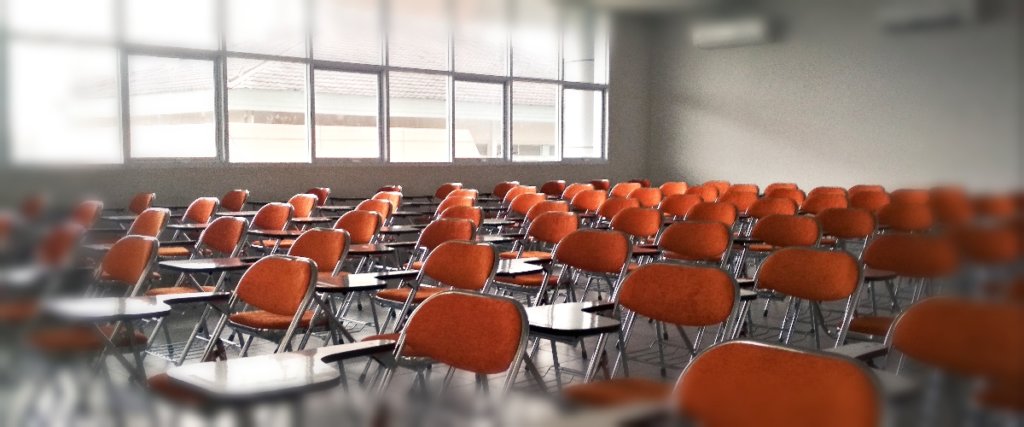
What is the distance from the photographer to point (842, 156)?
5.60m

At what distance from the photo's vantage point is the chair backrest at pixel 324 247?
16.6 feet

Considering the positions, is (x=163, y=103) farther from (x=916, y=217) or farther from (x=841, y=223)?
(x=841, y=223)

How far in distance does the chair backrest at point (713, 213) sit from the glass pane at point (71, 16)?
261 inches

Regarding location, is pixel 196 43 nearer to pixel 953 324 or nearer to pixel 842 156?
pixel 953 324

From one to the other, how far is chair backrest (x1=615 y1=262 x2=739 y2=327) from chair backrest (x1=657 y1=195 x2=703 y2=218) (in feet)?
16.5

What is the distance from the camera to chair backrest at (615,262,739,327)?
3.24m

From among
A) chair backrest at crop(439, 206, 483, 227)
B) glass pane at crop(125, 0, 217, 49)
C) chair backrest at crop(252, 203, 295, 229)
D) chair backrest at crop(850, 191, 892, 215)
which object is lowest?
chair backrest at crop(252, 203, 295, 229)

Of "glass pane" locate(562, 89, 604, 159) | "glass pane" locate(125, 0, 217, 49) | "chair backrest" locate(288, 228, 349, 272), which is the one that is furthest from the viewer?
"glass pane" locate(562, 89, 604, 159)

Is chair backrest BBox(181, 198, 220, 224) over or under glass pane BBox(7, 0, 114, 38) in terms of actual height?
under

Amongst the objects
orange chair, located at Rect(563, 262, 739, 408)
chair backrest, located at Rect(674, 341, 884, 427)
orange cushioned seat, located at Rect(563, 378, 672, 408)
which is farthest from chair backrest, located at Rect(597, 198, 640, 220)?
orange cushioned seat, located at Rect(563, 378, 672, 408)

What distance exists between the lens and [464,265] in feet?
14.3

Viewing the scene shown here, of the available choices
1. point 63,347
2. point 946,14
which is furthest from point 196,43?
point 946,14

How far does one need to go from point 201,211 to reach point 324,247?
3057 millimetres

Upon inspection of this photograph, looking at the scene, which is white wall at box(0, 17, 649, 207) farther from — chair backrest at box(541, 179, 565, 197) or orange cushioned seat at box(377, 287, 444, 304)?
orange cushioned seat at box(377, 287, 444, 304)
